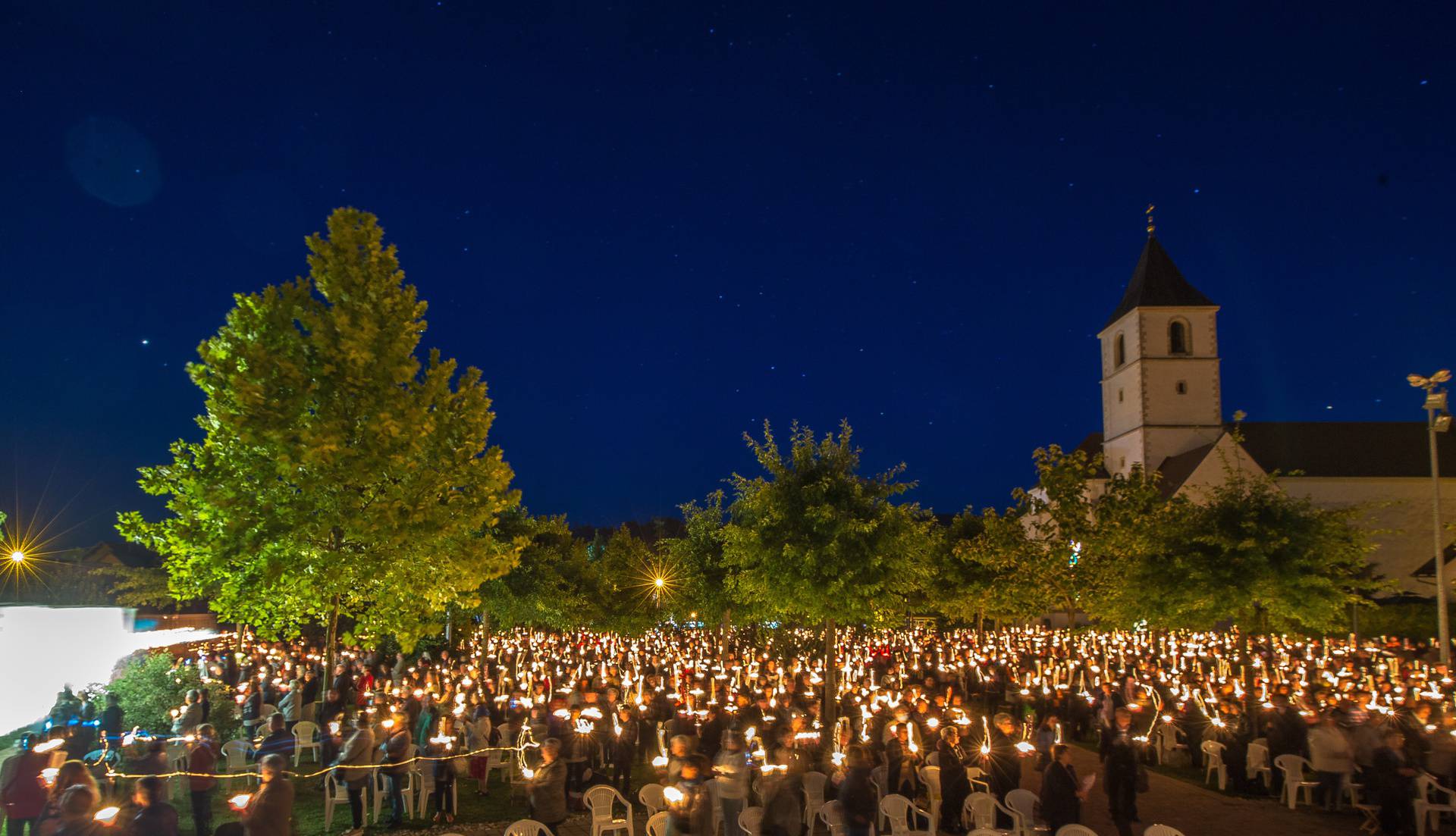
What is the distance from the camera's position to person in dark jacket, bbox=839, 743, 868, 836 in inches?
342

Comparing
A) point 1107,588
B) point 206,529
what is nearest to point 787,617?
point 1107,588

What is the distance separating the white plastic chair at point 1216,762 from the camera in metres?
14.2

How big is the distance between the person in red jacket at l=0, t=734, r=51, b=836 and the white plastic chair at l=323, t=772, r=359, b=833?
2.96 meters

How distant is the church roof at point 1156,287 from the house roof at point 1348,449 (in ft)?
31.8

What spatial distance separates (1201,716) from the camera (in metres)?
15.9

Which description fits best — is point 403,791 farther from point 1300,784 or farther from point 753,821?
point 1300,784

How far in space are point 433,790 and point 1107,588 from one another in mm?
15915

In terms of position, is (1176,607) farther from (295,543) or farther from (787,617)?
(295,543)

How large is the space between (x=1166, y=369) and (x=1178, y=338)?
2404mm

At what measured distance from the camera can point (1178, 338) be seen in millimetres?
60438

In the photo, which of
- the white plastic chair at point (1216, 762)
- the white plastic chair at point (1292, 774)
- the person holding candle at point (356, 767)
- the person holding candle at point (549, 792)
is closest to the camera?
the person holding candle at point (549, 792)

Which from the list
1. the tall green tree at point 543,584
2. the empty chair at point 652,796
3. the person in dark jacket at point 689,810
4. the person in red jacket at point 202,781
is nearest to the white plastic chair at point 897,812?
the person in dark jacket at point 689,810

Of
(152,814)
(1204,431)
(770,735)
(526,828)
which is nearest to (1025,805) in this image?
(770,735)

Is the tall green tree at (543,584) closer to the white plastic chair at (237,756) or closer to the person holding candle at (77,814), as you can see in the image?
the white plastic chair at (237,756)
